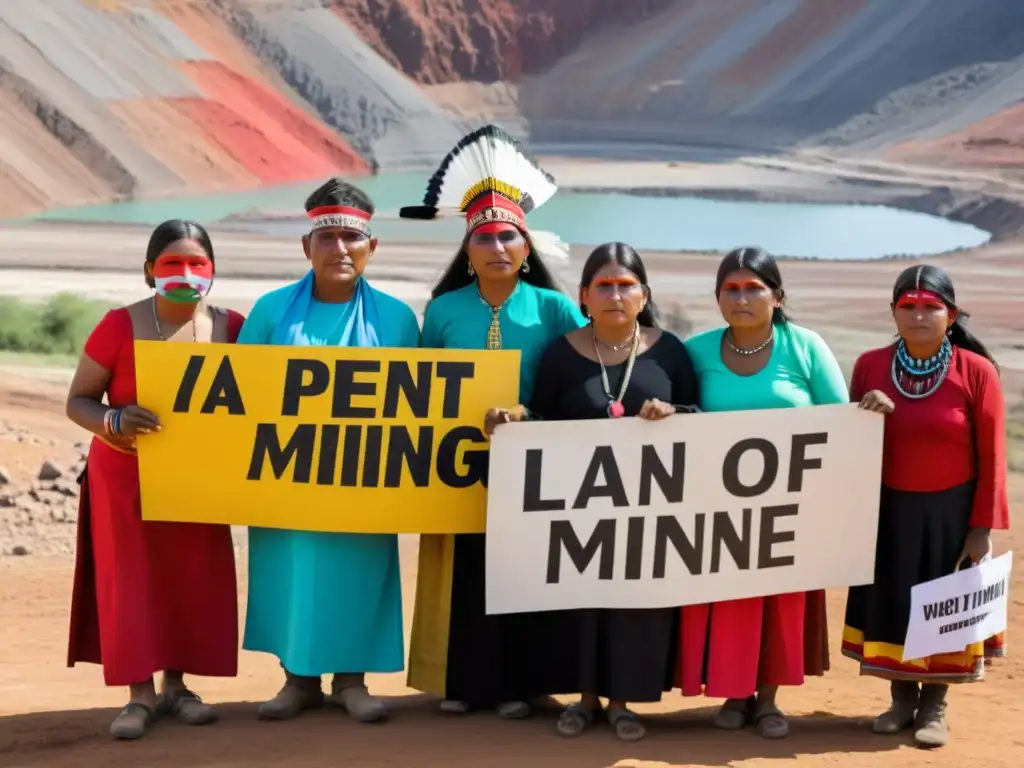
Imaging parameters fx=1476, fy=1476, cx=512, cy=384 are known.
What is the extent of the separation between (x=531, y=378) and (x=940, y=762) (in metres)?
1.84

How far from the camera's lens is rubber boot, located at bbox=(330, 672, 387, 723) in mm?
5023

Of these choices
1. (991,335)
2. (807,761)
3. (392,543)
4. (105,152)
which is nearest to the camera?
(807,761)

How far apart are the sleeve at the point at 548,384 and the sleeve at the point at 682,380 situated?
370 millimetres

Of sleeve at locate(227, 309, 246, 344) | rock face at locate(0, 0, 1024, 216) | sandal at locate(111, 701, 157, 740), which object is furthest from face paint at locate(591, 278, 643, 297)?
rock face at locate(0, 0, 1024, 216)

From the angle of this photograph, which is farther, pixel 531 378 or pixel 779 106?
pixel 779 106

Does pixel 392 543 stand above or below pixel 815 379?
below

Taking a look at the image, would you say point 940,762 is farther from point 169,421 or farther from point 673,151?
point 673,151

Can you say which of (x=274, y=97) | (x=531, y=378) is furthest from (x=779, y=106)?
(x=531, y=378)

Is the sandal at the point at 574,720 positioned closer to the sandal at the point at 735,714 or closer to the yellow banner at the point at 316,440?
the sandal at the point at 735,714

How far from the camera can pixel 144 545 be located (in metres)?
4.95

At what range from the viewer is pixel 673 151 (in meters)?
24.7

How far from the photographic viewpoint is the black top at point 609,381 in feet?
15.5

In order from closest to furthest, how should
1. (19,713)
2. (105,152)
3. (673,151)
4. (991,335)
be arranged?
1. (19,713)
2. (991,335)
3. (105,152)
4. (673,151)

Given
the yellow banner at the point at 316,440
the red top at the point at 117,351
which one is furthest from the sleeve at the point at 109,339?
the yellow banner at the point at 316,440
